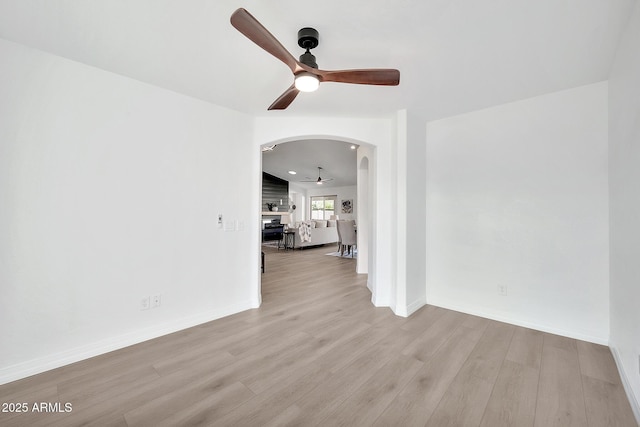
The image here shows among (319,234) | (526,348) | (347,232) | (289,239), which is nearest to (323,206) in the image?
(319,234)

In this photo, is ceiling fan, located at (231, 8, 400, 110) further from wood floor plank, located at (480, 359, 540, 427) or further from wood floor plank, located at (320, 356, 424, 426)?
wood floor plank, located at (480, 359, 540, 427)

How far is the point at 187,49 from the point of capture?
1957 mm

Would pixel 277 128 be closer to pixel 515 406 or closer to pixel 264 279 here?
pixel 264 279

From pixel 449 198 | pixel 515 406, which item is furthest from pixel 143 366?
pixel 449 198

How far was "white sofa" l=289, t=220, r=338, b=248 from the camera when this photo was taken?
324 inches

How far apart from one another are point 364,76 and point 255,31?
2.45 ft

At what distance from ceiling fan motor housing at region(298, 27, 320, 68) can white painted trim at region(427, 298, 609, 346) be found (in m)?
3.01

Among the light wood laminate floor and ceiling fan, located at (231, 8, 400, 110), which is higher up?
ceiling fan, located at (231, 8, 400, 110)

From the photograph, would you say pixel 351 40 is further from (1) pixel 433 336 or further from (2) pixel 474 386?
(1) pixel 433 336

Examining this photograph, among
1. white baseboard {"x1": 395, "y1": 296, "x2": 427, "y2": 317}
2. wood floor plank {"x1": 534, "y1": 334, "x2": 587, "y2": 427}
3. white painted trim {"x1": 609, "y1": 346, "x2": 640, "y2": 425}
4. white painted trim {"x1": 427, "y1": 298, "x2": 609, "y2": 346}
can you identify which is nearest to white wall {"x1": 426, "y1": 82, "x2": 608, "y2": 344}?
white painted trim {"x1": 427, "y1": 298, "x2": 609, "y2": 346}

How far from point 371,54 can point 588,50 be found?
1582 millimetres

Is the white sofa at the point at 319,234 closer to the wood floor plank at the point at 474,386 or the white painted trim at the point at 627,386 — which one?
the wood floor plank at the point at 474,386

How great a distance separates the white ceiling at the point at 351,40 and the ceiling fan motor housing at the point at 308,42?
0.15 ft

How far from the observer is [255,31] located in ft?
4.29
